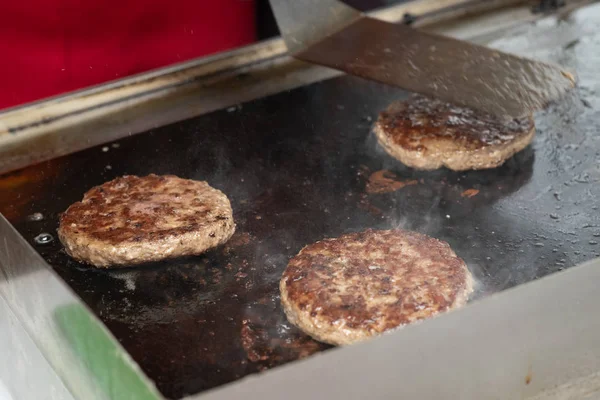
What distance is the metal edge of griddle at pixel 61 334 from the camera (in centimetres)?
218

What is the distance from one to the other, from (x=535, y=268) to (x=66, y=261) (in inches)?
70.9

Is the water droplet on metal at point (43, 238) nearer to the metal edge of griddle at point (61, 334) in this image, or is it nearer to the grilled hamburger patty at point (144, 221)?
the grilled hamburger patty at point (144, 221)

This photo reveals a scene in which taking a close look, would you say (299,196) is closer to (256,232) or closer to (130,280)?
(256,232)

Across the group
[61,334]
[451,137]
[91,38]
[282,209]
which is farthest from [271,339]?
[91,38]

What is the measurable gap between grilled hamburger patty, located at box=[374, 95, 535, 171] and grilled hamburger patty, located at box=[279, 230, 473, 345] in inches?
24.0

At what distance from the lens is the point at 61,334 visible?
260cm

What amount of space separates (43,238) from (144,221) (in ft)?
1.44

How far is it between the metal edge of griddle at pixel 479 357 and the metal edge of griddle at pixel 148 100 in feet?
6.90

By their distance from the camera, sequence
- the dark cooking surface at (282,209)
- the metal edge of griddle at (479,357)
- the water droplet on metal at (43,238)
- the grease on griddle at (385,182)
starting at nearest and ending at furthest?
the metal edge of griddle at (479,357) → the dark cooking surface at (282,209) → the water droplet on metal at (43,238) → the grease on griddle at (385,182)

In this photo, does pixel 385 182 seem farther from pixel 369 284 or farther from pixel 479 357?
pixel 479 357

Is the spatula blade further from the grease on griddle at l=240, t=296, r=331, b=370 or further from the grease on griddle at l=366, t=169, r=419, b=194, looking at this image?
the grease on griddle at l=240, t=296, r=331, b=370

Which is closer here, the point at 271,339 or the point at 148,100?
the point at 271,339

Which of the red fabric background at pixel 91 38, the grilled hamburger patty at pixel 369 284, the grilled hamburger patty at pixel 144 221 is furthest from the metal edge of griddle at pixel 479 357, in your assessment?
the red fabric background at pixel 91 38

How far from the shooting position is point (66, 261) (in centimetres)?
321
